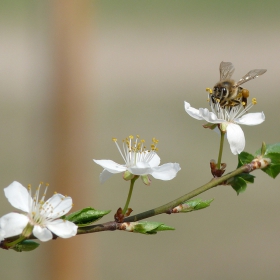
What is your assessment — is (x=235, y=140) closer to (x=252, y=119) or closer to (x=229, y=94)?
(x=252, y=119)

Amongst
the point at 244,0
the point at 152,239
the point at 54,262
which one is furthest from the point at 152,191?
the point at 244,0

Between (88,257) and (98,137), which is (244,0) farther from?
(88,257)

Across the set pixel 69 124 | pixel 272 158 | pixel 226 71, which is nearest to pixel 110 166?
pixel 272 158

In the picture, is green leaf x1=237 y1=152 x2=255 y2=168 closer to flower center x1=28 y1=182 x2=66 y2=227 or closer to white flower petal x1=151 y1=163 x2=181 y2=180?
white flower petal x1=151 y1=163 x2=181 y2=180

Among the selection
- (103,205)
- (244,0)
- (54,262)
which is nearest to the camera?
(54,262)

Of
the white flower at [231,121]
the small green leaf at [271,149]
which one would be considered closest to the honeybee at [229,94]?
the white flower at [231,121]

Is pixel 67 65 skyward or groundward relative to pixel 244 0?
groundward

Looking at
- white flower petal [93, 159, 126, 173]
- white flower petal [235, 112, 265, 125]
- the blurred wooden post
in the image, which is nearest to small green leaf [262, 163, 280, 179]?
white flower petal [235, 112, 265, 125]
